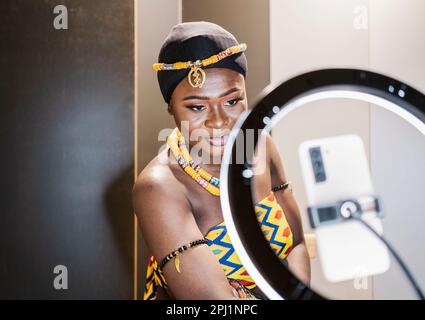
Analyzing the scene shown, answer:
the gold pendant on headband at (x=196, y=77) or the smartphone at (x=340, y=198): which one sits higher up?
the gold pendant on headband at (x=196, y=77)

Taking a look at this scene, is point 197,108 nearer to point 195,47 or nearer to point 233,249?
point 195,47

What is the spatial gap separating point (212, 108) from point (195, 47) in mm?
115

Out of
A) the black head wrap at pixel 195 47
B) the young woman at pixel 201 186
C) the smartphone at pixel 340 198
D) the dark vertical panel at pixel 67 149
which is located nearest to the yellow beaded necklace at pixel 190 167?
the young woman at pixel 201 186

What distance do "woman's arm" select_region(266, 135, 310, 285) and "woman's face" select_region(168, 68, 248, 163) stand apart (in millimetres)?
91

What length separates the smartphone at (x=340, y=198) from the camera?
55cm

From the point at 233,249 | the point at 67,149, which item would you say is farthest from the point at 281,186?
the point at 67,149

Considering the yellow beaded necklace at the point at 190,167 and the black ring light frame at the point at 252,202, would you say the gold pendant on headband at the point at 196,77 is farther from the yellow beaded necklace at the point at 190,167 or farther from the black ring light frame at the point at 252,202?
the black ring light frame at the point at 252,202

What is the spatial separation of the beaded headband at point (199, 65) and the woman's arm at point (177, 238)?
200mm

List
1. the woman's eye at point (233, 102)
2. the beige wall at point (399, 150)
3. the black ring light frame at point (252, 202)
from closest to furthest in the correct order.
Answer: the black ring light frame at point (252, 202) < the beige wall at point (399, 150) < the woman's eye at point (233, 102)

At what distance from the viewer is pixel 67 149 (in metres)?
1.10

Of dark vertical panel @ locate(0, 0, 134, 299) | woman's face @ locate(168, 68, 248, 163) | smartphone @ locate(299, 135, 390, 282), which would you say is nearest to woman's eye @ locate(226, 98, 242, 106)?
woman's face @ locate(168, 68, 248, 163)

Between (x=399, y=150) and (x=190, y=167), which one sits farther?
(x=399, y=150)

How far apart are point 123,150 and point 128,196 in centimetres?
14
